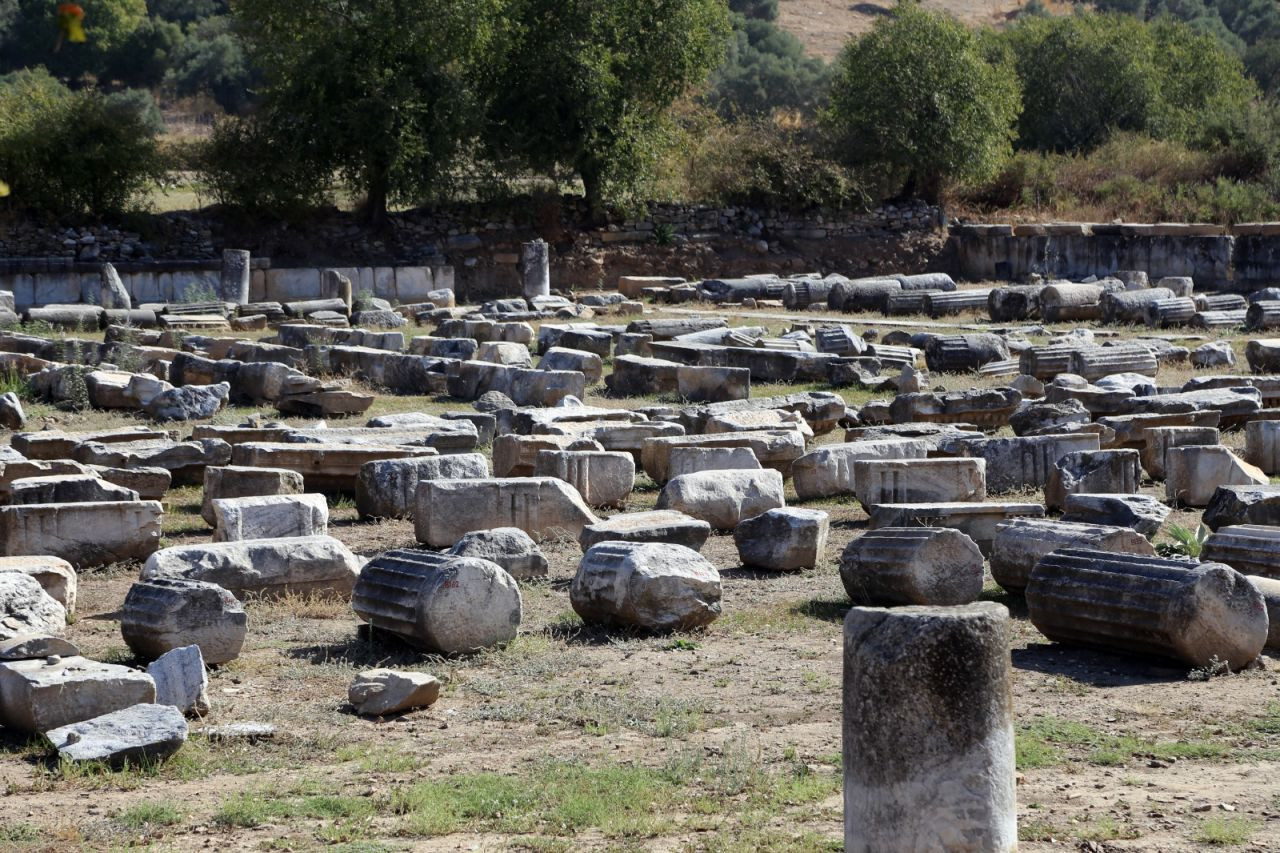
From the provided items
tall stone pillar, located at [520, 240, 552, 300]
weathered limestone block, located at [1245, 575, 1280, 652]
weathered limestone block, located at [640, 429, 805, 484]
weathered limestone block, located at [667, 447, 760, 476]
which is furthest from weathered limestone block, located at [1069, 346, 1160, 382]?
tall stone pillar, located at [520, 240, 552, 300]

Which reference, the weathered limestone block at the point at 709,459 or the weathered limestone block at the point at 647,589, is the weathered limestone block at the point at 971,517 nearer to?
the weathered limestone block at the point at 647,589

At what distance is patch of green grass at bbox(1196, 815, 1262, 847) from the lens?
4965mm

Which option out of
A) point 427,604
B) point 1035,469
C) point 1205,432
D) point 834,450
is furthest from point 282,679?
point 1205,432

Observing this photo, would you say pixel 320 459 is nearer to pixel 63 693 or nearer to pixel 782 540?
pixel 782 540

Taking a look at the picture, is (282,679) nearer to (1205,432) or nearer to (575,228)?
(1205,432)

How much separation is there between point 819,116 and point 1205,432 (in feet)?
85.5

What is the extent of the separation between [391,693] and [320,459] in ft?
18.3

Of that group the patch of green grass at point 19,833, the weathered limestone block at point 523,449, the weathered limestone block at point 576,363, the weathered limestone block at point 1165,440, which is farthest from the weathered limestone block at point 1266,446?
the patch of green grass at point 19,833

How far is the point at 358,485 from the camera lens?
11.3 m

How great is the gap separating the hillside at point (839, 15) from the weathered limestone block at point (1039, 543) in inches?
2717

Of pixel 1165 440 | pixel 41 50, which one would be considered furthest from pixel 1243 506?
pixel 41 50

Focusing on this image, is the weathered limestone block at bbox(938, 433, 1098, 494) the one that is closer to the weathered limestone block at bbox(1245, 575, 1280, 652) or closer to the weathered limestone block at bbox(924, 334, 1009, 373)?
the weathered limestone block at bbox(1245, 575, 1280, 652)

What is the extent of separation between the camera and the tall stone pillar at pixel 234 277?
2784 centimetres

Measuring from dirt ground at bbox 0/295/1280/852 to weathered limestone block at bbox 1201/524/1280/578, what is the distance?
4.12ft
